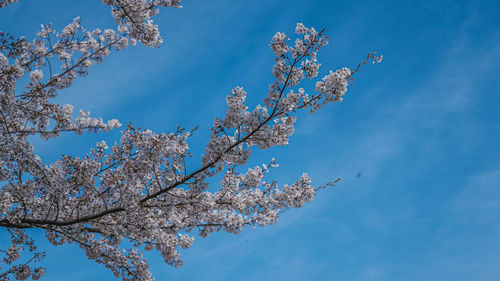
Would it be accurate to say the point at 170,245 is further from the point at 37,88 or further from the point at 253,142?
the point at 37,88

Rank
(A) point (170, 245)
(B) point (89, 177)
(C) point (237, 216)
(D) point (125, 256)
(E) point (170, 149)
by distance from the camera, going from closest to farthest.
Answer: (E) point (170, 149), (B) point (89, 177), (C) point (237, 216), (A) point (170, 245), (D) point (125, 256)

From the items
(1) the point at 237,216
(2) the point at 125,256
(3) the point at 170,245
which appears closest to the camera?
(1) the point at 237,216

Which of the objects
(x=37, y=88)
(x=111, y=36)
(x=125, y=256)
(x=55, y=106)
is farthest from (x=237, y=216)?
(x=111, y=36)

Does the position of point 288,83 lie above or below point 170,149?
above

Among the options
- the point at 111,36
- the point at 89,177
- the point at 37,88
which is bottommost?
the point at 89,177

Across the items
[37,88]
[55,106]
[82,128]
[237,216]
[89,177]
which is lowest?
[237,216]

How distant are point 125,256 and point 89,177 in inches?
123

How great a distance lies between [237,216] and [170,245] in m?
2.05

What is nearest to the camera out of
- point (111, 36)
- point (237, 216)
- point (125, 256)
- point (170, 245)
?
point (237, 216)

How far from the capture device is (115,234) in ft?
29.3

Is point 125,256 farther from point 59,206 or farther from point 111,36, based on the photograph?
point 111,36

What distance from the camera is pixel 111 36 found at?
11.5 metres

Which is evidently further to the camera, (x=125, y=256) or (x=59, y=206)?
(x=125, y=256)

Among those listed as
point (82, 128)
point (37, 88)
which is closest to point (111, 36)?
point (37, 88)
